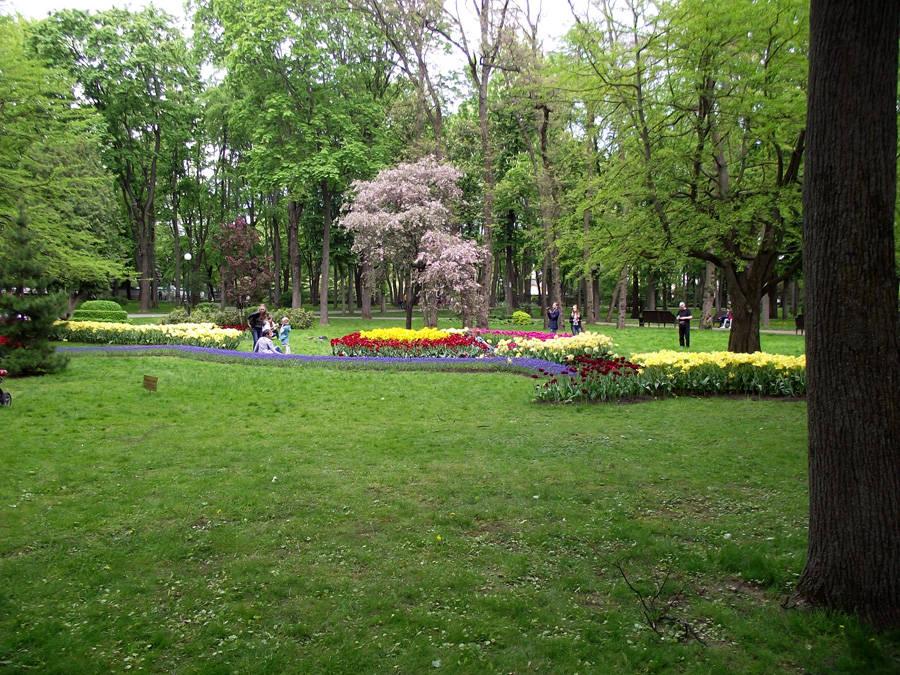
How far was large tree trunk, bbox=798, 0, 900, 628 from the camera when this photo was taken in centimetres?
309

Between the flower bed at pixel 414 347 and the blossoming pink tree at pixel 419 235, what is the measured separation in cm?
573

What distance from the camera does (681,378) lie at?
1005 cm

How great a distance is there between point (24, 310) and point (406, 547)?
1079 cm

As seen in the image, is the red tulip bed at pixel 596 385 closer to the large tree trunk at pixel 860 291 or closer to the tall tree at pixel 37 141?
the large tree trunk at pixel 860 291

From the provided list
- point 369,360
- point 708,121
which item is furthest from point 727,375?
point 369,360

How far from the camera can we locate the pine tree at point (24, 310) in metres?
11.2

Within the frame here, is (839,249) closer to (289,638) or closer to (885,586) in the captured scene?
(885,586)

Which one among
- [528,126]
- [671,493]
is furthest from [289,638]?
[528,126]

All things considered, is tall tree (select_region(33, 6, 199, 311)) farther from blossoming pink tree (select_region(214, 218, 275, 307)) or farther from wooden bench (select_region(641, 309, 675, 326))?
wooden bench (select_region(641, 309, 675, 326))

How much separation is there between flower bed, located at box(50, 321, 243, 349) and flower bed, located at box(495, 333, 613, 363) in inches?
324

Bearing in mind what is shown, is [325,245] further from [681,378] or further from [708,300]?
[681,378]

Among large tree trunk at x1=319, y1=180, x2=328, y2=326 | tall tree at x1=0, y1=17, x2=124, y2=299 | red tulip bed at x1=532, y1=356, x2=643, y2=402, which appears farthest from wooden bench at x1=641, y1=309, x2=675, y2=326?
tall tree at x1=0, y1=17, x2=124, y2=299

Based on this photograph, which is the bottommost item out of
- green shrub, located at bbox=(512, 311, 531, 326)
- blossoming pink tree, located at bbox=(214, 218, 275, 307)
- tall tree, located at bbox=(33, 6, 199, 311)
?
green shrub, located at bbox=(512, 311, 531, 326)

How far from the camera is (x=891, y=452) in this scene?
10.2ft
